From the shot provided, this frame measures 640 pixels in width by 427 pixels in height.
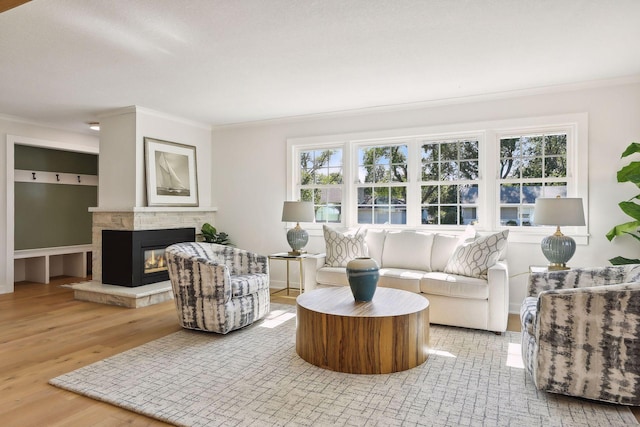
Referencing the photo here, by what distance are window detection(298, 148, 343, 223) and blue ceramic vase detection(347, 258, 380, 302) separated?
7.95 feet

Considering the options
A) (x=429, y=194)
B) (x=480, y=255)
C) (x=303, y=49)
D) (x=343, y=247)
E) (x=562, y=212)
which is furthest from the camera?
(x=429, y=194)

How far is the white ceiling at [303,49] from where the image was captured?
2.64 meters

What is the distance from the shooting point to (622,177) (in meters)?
3.71

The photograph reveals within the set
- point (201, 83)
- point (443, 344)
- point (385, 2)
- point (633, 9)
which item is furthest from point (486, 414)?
point (201, 83)

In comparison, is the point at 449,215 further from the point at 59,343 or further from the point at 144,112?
the point at 59,343

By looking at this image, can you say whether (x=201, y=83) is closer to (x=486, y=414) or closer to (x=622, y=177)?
(x=486, y=414)

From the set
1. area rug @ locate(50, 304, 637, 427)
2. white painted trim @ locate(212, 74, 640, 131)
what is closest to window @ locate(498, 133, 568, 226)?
white painted trim @ locate(212, 74, 640, 131)

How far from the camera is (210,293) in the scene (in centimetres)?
355

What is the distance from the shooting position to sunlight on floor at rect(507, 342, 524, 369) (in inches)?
116

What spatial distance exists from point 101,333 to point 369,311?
2572mm

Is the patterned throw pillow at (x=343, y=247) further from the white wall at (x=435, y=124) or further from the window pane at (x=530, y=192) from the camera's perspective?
the window pane at (x=530, y=192)

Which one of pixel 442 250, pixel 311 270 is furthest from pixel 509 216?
pixel 311 270

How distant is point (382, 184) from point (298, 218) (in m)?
1.21

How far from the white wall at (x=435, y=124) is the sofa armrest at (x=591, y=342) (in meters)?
2.21
